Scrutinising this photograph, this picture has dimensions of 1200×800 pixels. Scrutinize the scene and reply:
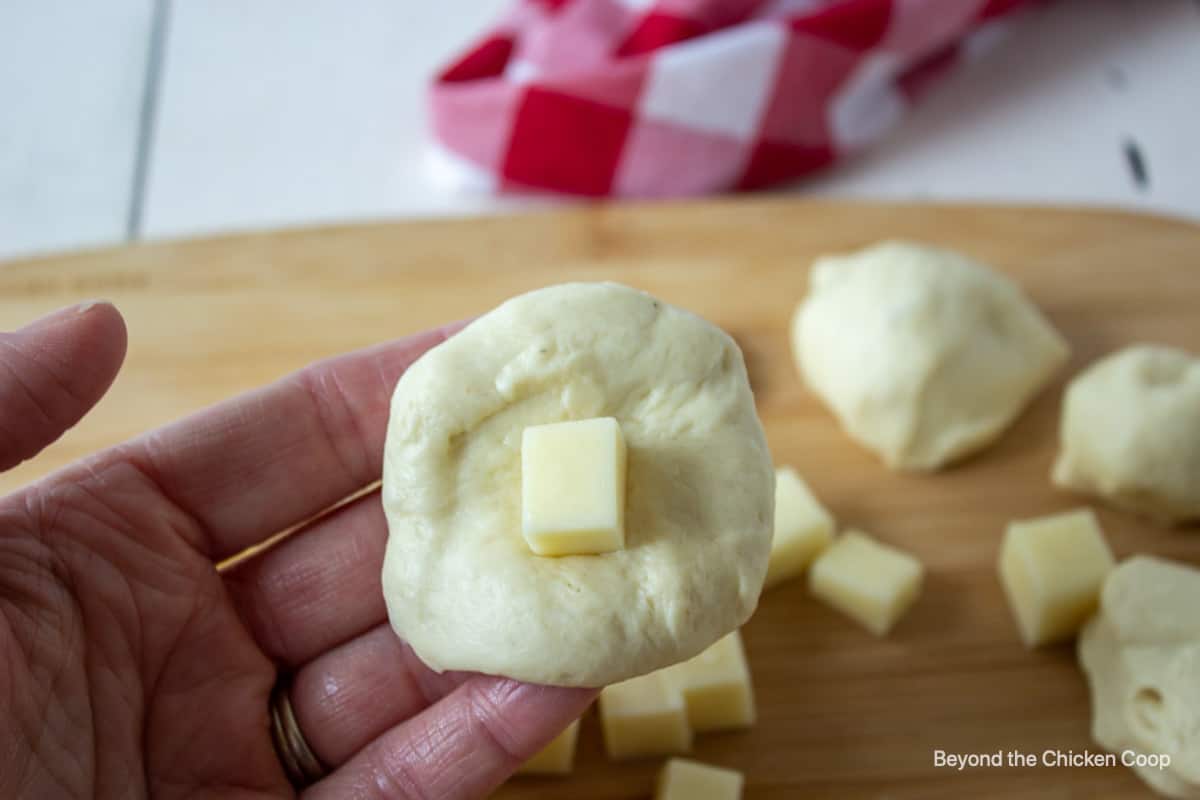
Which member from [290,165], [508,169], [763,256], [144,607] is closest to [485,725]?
[144,607]

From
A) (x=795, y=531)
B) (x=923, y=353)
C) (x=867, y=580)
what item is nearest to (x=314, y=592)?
(x=795, y=531)

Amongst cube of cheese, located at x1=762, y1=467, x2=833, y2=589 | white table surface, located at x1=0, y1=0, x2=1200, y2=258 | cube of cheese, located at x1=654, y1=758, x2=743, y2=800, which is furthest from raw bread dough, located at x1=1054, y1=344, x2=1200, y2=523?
cube of cheese, located at x1=654, y1=758, x2=743, y2=800

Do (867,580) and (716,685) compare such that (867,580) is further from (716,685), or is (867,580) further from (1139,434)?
(1139,434)

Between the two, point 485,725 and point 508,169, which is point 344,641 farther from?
point 508,169

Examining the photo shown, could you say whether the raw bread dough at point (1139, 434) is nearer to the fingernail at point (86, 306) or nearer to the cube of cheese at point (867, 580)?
the cube of cheese at point (867, 580)

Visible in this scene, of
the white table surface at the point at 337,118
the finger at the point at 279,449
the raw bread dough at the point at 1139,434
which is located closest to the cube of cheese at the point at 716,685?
the finger at the point at 279,449

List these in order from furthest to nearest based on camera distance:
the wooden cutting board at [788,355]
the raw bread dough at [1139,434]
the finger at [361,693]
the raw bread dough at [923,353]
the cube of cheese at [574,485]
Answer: the raw bread dough at [923,353] → the raw bread dough at [1139,434] → the wooden cutting board at [788,355] → the finger at [361,693] → the cube of cheese at [574,485]

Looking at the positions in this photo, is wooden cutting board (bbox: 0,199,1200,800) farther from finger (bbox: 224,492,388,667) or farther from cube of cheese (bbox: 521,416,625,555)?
cube of cheese (bbox: 521,416,625,555)
